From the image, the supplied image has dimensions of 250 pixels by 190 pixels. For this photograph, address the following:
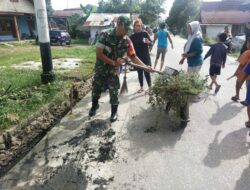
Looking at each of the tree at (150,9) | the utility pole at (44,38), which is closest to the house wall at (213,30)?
the tree at (150,9)

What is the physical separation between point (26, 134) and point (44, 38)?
8.11ft

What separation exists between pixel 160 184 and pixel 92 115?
2558 millimetres

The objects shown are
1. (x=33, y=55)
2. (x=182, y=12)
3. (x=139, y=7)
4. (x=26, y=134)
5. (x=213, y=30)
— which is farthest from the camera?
(x=182, y=12)

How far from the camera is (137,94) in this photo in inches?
278

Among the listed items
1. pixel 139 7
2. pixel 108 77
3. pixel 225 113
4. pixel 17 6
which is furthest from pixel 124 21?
pixel 139 7

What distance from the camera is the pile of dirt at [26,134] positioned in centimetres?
380

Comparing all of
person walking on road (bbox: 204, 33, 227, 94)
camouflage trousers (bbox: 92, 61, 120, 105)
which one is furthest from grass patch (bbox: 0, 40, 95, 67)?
camouflage trousers (bbox: 92, 61, 120, 105)

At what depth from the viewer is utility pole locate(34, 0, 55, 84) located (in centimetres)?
576

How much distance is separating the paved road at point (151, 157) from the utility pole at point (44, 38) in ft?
4.09

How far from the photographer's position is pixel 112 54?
16.1ft

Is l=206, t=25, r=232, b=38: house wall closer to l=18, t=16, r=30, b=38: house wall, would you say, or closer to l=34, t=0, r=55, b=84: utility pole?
l=18, t=16, r=30, b=38: house wall

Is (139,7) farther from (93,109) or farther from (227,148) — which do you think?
(227,148)

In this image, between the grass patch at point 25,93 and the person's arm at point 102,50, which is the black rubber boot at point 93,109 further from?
the person's arm at point 102,50

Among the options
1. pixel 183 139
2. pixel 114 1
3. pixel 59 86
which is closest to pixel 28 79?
pixel 59 86
